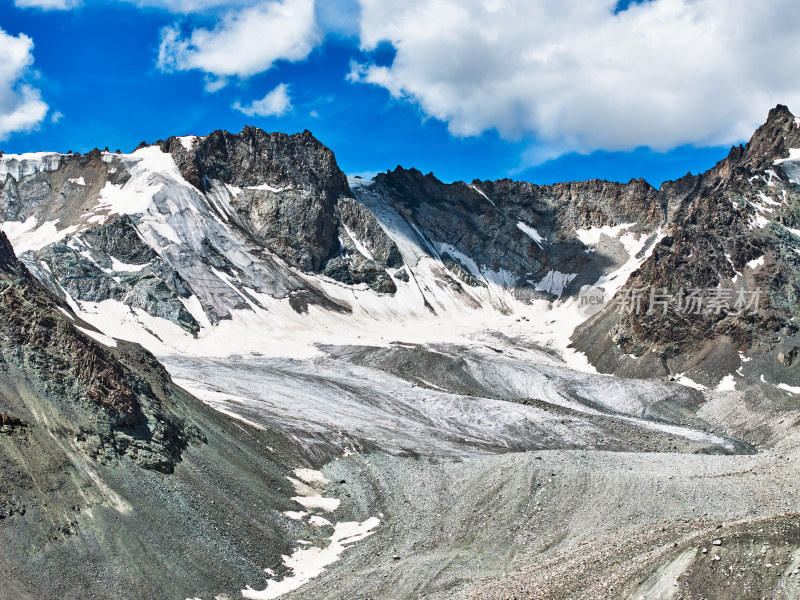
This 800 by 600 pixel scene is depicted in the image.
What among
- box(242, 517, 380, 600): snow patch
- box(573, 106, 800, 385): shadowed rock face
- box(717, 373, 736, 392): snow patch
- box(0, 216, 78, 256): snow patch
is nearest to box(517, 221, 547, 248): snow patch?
box(573, 106, 800, 385): shadowed rock face

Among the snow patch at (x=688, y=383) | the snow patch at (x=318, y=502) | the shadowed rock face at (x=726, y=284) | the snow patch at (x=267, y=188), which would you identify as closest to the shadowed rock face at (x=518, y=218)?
the snow patch at (x=267, y=188)

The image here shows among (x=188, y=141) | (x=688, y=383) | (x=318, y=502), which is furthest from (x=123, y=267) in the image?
(x=318, y=502)

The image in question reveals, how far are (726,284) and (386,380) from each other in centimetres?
4915

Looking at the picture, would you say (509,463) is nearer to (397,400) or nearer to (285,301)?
(397,400)

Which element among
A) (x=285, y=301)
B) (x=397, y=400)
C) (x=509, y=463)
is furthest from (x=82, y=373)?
(x=285, y=301)

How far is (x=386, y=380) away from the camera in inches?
3002

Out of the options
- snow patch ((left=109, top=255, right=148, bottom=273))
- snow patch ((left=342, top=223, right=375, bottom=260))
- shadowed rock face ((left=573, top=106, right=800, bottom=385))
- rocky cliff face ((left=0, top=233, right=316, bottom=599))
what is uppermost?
snow patch ((left=342, top=223, right=375, bottom=260))

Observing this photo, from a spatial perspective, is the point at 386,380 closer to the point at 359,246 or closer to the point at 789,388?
the point at 789,388

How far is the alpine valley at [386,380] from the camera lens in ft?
89.0

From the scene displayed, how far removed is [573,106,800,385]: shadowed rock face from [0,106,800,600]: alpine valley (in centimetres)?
42

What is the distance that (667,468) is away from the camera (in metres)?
40.9

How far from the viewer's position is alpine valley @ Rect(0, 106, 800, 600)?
27.1 m

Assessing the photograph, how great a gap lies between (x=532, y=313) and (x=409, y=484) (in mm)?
110874

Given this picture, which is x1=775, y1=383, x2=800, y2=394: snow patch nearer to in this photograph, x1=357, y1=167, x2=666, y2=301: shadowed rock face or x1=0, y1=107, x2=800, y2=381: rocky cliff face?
x1=0, y1=107, x2=800, y2=381: rocky cliff face
